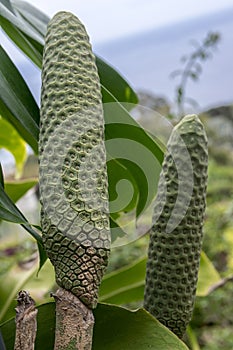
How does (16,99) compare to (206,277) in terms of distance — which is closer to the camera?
(16,99)

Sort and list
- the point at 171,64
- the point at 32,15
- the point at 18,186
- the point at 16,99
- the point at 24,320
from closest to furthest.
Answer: the point at 24,320, the point at 16,99, the point at 32,15, the point at 18,186, the point at 171,64

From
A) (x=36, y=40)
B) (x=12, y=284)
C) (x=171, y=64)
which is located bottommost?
(x=12, y=284)

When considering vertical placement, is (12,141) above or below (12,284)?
above

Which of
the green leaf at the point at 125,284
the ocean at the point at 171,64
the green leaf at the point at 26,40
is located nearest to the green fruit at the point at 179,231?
the green leaf at the point at 26,40

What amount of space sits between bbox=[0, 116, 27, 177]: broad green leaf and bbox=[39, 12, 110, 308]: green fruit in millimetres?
343

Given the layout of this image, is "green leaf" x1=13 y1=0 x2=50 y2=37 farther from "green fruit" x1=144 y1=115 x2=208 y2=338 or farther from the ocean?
the ocean

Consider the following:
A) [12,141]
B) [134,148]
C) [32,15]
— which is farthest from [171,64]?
[134,148]

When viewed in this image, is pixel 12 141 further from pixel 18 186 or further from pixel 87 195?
pixel 87 195

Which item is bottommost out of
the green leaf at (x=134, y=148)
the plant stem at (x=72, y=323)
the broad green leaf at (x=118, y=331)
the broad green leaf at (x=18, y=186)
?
the broad green leaf at (x=118, y=331)

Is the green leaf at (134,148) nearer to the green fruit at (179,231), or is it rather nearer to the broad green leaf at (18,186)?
the green fruit at (179,231)

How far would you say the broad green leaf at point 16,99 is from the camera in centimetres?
38

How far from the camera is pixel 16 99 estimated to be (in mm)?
383

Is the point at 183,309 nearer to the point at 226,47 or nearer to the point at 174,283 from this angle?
the point at 174,283

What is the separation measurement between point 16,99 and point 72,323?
0.16m
